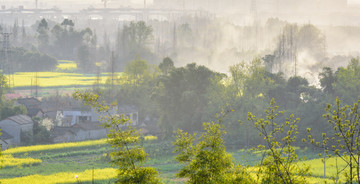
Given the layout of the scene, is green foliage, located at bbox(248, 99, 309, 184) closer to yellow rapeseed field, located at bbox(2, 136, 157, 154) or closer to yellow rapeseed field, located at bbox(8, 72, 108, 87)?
yellow rapeseed field, located at bbox(2, 136, 157, 154)

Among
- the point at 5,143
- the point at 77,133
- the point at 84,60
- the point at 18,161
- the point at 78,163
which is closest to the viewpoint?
the point at 18,161

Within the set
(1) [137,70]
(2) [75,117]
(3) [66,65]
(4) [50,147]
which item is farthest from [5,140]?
(3) [66,65]

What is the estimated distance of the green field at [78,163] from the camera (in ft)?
136

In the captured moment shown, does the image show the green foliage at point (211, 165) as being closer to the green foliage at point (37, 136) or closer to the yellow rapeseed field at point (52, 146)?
the yellow rapeseed field at point (52, 146)

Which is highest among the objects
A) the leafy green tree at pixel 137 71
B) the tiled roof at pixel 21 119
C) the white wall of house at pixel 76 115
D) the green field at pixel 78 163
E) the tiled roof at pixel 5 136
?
the leafy green tree at pixel 137 71

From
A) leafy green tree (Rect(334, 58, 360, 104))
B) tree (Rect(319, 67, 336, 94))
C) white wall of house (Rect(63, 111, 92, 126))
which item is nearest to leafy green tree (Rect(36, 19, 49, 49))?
white wall of house (Rect(63, 111, 92, 126))

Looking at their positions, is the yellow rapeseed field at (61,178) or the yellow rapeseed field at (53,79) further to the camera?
the yellow rapeseed field at (53,79)

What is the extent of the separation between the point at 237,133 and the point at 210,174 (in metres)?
40.0

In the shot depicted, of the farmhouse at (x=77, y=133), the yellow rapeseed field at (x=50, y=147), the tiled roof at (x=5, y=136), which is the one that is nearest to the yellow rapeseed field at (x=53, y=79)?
the farmhouse at (x=77, y=133)

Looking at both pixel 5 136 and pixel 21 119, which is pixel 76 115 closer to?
pixel 21 119

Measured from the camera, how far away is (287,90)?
64312 mm

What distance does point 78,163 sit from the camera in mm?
49656

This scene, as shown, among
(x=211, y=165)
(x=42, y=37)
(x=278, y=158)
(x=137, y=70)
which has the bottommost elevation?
(x=211, y=165)

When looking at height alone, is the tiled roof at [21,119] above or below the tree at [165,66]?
below
